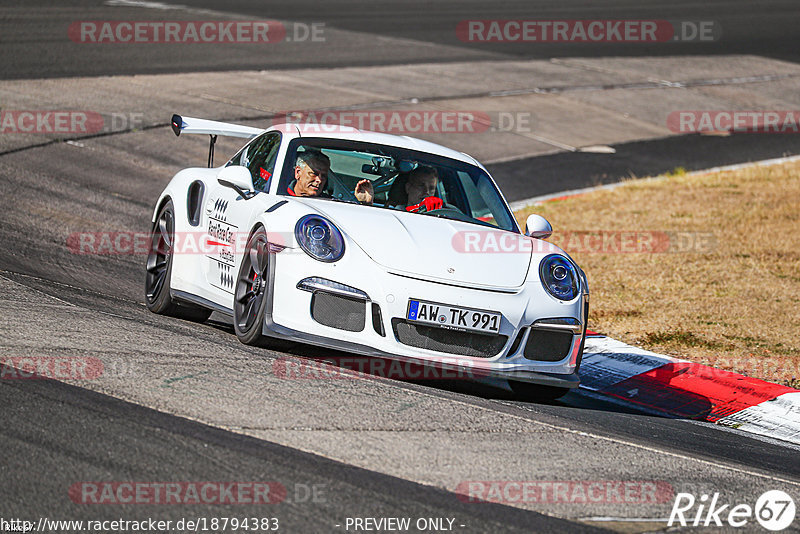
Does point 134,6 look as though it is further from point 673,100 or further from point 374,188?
point 374,188

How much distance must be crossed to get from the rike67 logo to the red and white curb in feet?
6.67

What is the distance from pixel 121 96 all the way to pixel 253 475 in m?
13.6

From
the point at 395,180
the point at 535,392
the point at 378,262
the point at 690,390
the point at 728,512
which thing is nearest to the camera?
the point at 728,512

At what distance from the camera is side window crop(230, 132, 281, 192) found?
24.3 ft

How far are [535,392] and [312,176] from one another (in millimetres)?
1952

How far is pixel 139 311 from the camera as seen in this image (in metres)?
7.77

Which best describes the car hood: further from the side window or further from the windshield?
the side window

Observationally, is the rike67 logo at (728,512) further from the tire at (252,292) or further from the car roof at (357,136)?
the car roof at (357,136)

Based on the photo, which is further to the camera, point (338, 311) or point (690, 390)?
point (690, 390)

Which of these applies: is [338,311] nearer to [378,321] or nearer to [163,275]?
[378,321]

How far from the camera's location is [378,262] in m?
6.21

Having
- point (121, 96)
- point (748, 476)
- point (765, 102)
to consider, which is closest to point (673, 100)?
point (765, 102)

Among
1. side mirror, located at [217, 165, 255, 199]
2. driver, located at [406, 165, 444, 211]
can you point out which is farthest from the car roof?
side mirror, located at [217, 165, 255, 199]

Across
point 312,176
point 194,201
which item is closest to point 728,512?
point 312,176
